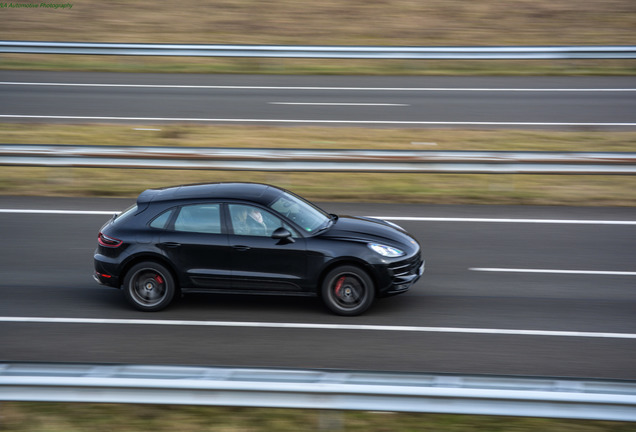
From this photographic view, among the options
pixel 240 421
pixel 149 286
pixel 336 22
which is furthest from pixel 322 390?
pixel 336 22

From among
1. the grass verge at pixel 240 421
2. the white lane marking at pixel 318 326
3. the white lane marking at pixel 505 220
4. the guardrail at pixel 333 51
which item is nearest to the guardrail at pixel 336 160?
the white lane marking at pixel 505 220

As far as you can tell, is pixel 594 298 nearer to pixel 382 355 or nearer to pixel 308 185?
pixel 382 355

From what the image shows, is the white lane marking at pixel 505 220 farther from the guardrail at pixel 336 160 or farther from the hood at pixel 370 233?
the hood at pixel 370 233

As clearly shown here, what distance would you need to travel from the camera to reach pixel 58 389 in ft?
17.9

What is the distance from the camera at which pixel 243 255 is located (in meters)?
8.39

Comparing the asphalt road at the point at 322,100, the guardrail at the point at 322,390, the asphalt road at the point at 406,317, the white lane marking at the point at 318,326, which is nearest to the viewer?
the guardrail at the point at 322,390

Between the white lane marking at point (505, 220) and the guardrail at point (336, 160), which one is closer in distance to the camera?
the white lane marking at point (505, 220)

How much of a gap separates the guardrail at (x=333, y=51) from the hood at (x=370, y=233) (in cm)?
1458

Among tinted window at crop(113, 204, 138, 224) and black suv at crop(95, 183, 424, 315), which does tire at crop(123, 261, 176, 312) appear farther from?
tinted window at crop(113, 204, 138, 224)

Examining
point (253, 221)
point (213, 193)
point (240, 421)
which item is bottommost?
point (240, 421)

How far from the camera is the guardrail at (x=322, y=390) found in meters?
5.13

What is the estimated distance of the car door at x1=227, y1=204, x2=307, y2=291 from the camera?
27.4 ft

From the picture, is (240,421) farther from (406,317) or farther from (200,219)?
(200,219)

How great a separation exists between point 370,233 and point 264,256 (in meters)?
1.34
